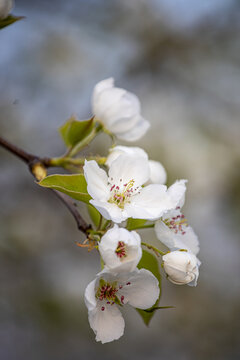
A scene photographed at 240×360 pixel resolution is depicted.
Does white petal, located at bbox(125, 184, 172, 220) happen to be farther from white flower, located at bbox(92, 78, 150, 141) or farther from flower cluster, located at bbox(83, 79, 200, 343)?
white flower, located at bbox(92, 78, 150, 141)

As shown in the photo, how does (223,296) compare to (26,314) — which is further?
(223,296)

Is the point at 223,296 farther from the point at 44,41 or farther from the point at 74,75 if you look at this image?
the point at 44,41

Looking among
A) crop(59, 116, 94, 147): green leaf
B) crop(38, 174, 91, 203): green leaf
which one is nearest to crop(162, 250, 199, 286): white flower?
crop(38, 174, 91, 203): green leaf

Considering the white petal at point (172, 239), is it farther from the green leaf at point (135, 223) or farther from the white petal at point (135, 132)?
the white petal at point (135, 132)

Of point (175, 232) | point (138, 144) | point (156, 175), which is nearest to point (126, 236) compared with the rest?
point (175, 232)

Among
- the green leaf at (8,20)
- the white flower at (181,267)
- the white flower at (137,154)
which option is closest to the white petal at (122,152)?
the white flower at (137,154)

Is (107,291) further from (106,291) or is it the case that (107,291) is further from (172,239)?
(172,239)

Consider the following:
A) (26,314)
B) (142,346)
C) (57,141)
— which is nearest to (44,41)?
(57,141)
